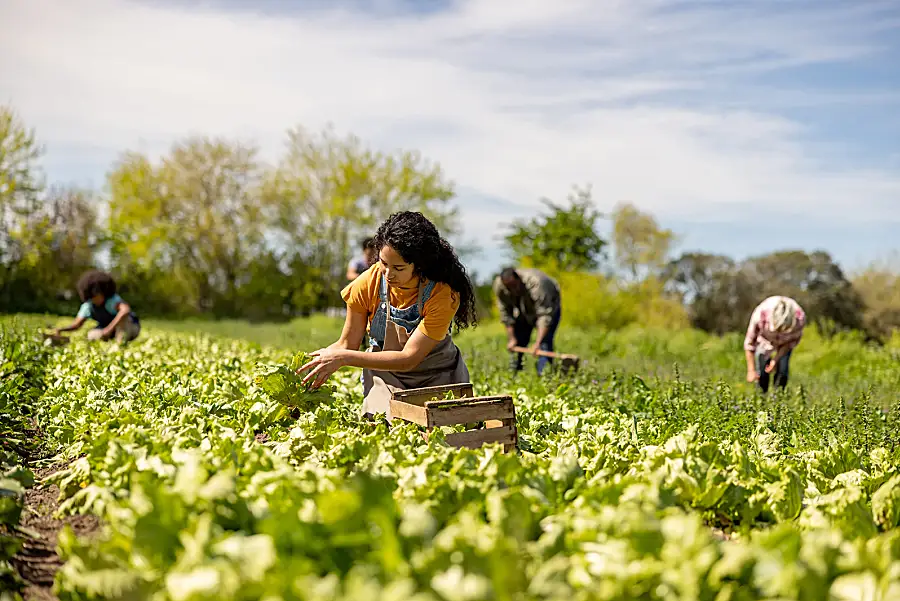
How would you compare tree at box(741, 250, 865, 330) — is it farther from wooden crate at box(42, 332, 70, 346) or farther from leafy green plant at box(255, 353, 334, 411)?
leafy green plant at box(255, 353, 334, 411)

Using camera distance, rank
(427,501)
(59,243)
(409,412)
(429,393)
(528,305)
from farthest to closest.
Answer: (59,243) → (528,305) → (429,393) → (409,412) → (427,501)

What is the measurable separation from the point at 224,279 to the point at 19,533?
3385cm

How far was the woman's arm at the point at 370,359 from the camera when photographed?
4.40 meters

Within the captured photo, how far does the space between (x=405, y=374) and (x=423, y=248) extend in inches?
38.5

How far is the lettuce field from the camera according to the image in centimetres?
214

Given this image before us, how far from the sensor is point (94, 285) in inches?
388

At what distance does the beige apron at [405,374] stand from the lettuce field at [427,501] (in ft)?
0.66

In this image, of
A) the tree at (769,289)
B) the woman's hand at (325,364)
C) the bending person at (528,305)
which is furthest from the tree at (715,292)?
the woman's hand at (325,364)

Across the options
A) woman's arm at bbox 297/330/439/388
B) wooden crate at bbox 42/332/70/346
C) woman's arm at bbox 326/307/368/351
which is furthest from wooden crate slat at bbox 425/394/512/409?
wooden crate at bbox 42/332/70/346

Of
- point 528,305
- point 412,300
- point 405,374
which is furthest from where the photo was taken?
Result: point 528,305

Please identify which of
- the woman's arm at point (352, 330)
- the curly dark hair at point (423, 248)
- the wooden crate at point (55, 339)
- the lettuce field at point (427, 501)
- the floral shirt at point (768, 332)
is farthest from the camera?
the wooden crate at point (55, 339)

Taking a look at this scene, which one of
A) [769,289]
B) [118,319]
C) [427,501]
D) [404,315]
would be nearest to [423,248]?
[404,315]

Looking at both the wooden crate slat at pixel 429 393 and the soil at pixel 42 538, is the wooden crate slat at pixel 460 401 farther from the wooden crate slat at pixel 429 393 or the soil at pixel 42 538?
the soil at pixel 42 538

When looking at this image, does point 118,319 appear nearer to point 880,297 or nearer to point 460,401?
point 460,401
